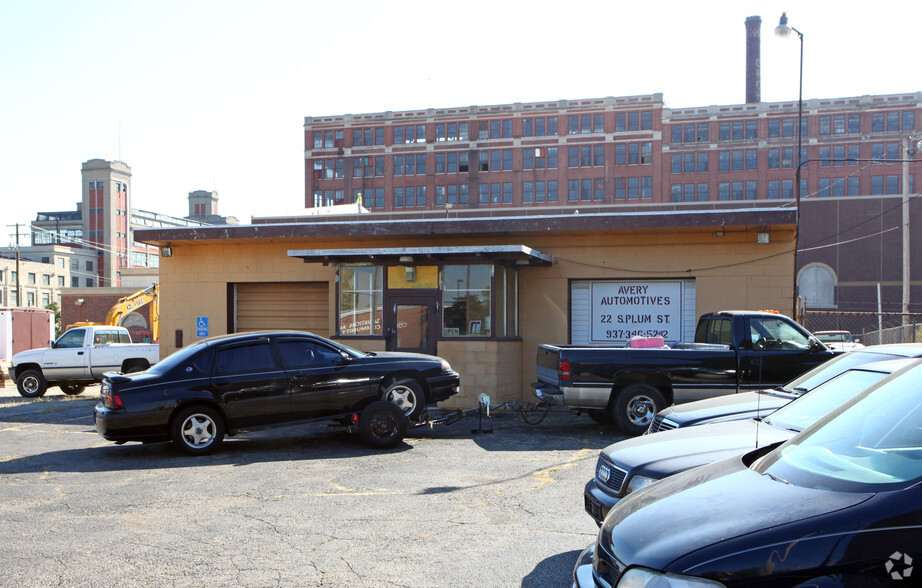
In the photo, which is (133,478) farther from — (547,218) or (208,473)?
(547,218)

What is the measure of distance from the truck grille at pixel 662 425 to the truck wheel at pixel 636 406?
385 centimetres

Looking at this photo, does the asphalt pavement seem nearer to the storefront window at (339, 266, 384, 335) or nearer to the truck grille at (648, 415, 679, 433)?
the truck grille at (648, 415, 679, 433)

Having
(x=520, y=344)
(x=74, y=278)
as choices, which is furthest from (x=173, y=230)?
(x=74, y=278)

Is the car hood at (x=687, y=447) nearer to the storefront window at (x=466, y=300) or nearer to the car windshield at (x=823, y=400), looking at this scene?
the car windshield at (x=823, y=400)

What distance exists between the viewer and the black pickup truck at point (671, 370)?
1184 centimetres

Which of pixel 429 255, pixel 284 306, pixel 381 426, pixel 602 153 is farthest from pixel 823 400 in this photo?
pixel 602 153

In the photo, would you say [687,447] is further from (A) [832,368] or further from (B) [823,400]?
(A) [832,368]

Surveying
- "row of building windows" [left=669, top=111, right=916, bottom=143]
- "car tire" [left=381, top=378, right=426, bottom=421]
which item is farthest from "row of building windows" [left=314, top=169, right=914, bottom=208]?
"car tire" [left=381, top=378, right=426, bottom=421]

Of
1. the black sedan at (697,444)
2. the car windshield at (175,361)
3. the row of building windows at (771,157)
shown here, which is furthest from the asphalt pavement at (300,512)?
the row of building windows at (771,157)

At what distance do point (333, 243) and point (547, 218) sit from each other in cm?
529

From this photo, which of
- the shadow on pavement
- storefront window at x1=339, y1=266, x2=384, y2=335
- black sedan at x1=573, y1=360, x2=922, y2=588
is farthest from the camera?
storefront window at x1=339, y1=266, x2=384, y2=335

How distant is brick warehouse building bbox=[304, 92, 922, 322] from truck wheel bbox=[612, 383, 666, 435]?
6308cm

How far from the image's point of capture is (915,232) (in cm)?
6047

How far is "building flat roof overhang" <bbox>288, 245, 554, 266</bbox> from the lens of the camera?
1527 cm
